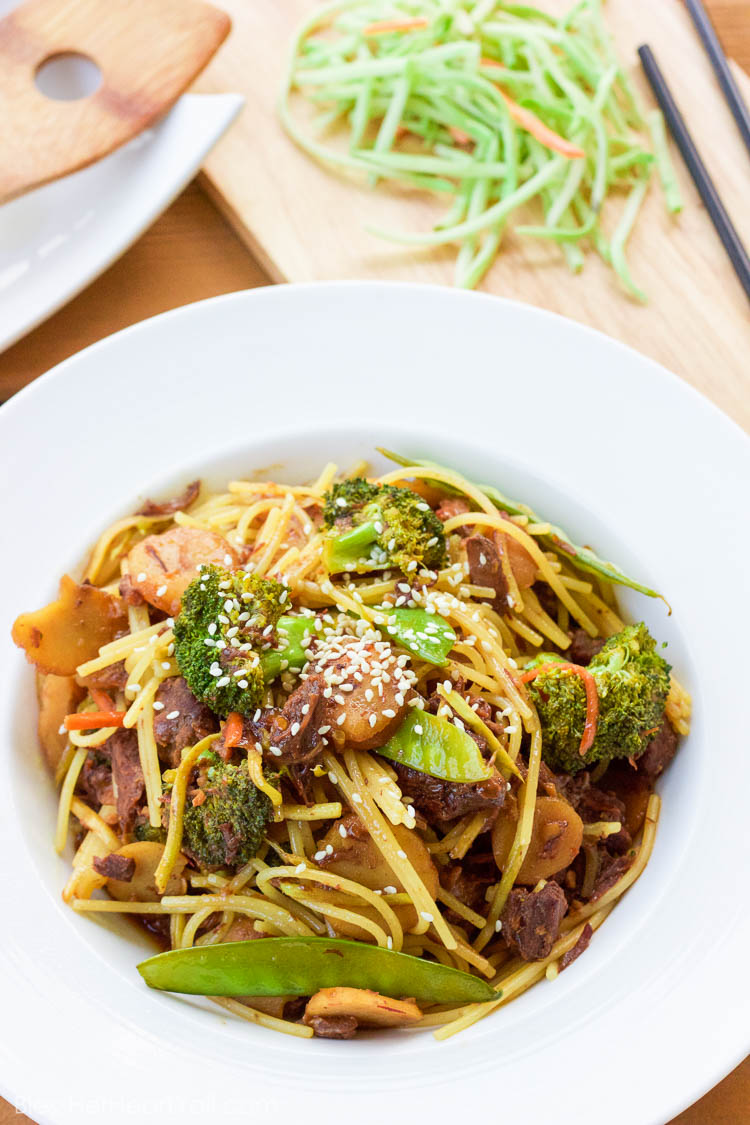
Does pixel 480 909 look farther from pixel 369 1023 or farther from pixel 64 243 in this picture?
pixel 64 243

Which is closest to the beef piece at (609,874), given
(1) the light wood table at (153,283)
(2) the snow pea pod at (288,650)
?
(2) the snow pea pod at (288,650)

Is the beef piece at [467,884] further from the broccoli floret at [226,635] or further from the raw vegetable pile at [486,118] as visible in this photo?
the raw vegetable pile at [486,118]

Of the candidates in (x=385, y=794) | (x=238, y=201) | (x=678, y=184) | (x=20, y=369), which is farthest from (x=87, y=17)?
(x=385, y=794)

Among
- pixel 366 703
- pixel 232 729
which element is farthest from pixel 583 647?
pixel 232 729

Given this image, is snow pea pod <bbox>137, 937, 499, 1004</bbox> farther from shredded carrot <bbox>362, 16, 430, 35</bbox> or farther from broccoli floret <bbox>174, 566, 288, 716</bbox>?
shredded carrot <bbox>362, 16, 430, 35</bbox>

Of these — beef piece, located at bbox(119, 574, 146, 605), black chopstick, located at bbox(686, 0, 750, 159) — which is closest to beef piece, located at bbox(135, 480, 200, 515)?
beef piece, located at bbox(119, 574, 146, 605)

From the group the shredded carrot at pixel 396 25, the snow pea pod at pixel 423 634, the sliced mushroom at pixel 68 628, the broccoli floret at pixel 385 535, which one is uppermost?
the shredded carrot at pixel 396 25
